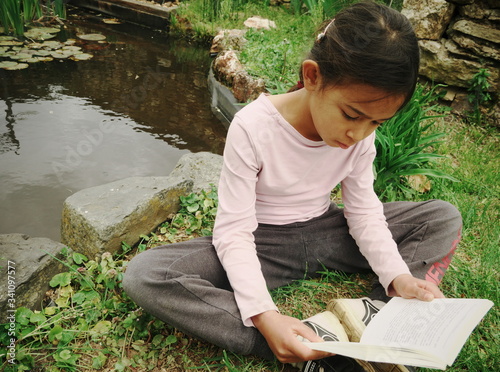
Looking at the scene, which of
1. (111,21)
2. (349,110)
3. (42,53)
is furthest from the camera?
(111,21)

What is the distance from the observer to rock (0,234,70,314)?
1.36 metres

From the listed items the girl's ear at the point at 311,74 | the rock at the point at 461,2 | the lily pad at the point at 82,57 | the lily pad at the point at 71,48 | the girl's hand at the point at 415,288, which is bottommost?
the lily pad at the point at 82,57

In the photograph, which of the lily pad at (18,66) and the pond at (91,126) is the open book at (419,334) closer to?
the pond at (91,126)

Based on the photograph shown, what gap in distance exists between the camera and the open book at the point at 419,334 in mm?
868

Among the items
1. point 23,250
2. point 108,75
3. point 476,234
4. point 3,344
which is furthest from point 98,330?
point 108,75

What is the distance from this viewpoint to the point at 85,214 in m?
1.73

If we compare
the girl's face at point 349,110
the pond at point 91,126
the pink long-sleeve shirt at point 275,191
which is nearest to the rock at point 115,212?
the pond at point 91,126

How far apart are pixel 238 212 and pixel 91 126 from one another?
2260 mm

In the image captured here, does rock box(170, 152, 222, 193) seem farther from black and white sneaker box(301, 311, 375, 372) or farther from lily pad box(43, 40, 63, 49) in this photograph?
lily pad box(43, 40, 63, 49)

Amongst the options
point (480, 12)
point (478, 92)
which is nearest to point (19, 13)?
point (480, 12)

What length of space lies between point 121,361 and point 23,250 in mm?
626

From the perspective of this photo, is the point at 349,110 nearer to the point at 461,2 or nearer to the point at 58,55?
the point at 461,2

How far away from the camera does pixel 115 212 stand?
1.76 meters

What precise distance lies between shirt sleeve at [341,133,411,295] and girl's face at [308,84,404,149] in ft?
0.94
